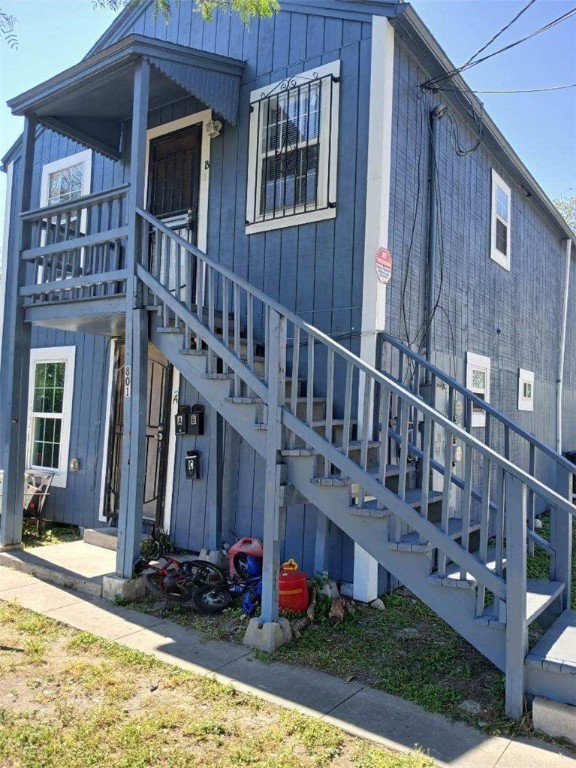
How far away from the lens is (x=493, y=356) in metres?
7.50

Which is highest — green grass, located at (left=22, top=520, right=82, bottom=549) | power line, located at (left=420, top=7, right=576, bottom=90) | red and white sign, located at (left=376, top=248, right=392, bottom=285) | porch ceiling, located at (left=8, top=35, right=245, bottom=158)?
power line, located at (left=420, top=7, right=576, bottom=90)

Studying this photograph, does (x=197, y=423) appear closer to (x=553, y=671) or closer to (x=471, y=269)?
(x=471, y=269)

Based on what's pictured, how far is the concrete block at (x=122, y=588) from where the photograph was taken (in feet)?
15.0

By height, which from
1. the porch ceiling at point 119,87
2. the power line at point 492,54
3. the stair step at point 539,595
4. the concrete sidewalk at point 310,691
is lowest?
the concrete sidewalk at point 310,691

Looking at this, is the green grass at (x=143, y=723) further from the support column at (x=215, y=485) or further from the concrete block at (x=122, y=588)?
the support column at (x=215, y=485)

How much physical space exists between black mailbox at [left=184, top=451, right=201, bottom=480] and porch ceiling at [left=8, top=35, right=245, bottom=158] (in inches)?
134

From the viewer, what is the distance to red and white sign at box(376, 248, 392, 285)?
4.79 meters

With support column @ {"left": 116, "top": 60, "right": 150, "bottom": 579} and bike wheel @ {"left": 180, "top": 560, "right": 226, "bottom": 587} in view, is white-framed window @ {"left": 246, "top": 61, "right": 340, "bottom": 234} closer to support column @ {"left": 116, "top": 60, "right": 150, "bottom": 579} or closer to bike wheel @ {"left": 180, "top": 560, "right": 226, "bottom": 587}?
support column @ {"left": 116, "top": 60, "right": 150, "bottom": 579}

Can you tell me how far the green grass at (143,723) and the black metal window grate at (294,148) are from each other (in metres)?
3.95

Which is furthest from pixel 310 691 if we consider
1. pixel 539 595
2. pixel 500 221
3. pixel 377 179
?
pixel 500 221

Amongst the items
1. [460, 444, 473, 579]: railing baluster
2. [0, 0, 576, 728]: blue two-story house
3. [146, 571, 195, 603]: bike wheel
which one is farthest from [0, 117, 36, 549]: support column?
[460, 444, 473, 579]: railing baluster

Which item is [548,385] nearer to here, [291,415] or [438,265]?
[438,265]

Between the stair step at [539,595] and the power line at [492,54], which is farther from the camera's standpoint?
the power line at [492,54]

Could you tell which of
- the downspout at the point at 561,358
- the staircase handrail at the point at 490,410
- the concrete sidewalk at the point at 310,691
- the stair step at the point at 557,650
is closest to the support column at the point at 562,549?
the staircase handrail at the point at 490,410
